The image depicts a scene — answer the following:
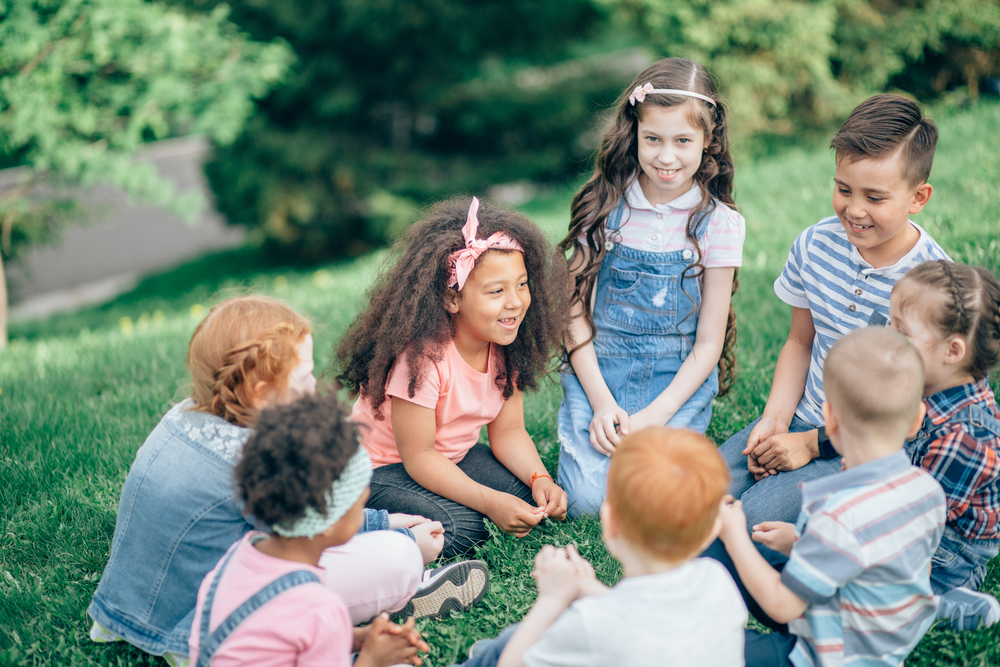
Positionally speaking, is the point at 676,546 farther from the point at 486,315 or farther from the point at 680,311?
the point at 680,311

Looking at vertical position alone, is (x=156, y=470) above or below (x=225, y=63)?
below

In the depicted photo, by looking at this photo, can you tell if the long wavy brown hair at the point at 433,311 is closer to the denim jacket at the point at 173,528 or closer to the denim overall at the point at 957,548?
the denim jacket at the point at 173,528

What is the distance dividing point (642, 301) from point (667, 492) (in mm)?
1648

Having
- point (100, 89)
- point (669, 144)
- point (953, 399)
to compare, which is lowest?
point (953, 399)

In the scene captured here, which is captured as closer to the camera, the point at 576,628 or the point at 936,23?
the point at 576,628

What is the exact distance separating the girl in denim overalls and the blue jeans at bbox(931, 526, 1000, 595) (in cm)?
106

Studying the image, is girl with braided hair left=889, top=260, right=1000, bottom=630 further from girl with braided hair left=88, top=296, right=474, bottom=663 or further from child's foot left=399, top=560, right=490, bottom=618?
girl with braided hair left=88, top=296, right=474, bottom=663

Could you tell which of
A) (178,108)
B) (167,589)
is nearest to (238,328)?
(167,589)

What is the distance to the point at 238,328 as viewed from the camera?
221 centimetres

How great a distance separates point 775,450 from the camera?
269 centimetres

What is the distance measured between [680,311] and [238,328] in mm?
1815

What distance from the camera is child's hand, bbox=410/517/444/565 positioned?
260 centimetres

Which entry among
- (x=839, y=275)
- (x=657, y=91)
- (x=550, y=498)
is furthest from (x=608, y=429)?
(x=657, y=91)

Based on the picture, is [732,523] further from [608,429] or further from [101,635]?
[101,635]
